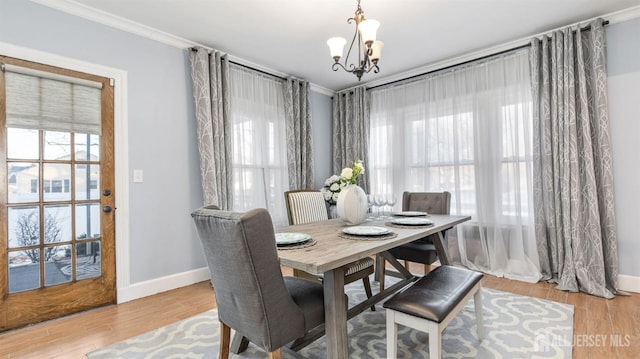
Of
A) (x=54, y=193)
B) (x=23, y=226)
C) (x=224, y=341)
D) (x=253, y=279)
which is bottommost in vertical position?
(x=224, y=341)

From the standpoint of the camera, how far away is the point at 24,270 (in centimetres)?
224

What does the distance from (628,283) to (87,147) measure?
484cm

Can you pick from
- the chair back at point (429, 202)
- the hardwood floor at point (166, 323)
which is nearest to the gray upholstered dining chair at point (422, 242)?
the chair back at point (429, 202)

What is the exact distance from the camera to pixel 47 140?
2361 mm

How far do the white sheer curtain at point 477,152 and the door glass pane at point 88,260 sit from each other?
3362mm

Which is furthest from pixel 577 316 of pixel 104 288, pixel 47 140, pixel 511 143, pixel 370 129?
pixel 47 140

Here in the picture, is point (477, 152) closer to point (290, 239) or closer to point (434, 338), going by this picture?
point (434, 338)

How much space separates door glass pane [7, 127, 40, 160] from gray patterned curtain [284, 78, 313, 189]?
2504mm

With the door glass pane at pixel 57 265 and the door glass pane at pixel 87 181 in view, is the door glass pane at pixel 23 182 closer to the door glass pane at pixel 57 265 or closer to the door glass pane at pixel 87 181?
the door glass pane at pixel 87 181

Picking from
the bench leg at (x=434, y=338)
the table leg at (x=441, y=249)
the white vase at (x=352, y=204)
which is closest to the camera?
the bench leg at (x=434, y=338)

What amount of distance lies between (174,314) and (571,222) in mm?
3584

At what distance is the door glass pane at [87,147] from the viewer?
2.50 metres

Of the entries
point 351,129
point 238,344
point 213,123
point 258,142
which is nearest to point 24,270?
point 238,344

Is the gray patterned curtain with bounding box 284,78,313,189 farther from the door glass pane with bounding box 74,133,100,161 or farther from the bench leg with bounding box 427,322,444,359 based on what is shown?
the bench leg with bounding box 427,322,444,359
